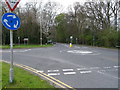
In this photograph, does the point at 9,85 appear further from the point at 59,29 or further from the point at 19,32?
the point at 59,29

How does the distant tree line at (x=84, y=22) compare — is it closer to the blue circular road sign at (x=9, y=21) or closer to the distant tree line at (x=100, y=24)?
the distant tree line at (x=100, y=24)

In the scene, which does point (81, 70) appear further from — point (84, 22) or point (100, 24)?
point (84, 22)

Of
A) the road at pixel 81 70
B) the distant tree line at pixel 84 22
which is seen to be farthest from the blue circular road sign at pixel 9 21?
the distant tree line at pixel 84 22

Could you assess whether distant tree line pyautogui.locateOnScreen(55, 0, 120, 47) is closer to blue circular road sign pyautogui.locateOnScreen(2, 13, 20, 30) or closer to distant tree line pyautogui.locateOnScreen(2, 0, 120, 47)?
distant tree line pyautogui.locateOnScreen(2, 0, 120, 47)

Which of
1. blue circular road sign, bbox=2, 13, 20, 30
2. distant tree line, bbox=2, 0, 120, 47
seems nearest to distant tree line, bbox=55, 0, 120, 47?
distant tree line, bbox=2, 0, 120, 47

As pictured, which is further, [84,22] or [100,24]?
[84,22]

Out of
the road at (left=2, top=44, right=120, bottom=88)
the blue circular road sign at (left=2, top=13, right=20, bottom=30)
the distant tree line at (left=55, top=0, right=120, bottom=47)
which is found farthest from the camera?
the distant tree line at (left=55, top=0, right=120, bottom=47)

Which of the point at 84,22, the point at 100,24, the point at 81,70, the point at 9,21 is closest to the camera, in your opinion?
the point at 9,21

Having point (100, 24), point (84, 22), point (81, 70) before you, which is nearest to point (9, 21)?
point (81, 70)

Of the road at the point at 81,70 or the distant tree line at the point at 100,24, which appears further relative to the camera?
the distant tree line at the point at 100,24

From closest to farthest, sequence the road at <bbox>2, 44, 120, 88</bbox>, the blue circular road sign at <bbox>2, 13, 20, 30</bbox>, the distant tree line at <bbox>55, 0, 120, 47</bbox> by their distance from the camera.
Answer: the blue circular road sign at <bbox>2, 13, 20, 30</bbox> < the road at <bbox>2, 44, 120, 88</bbox> < the distant tree line at <bbox>55, 0, 120, 47</bbox>

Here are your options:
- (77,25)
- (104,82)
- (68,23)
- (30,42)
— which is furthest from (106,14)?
(104,82)

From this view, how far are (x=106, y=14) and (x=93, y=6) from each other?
13.9 feet

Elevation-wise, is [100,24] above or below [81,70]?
above
